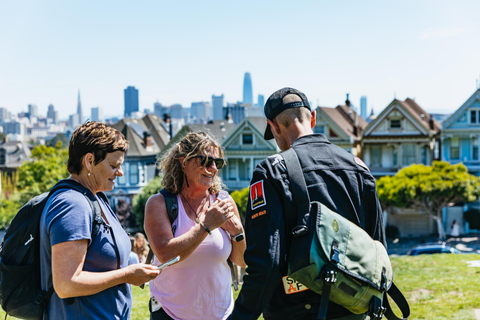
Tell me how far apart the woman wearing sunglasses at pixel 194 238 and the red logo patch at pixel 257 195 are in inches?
37.1

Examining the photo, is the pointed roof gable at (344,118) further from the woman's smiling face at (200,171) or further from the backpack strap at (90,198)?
the backpack strap at (90,198)

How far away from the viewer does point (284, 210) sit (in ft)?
13.1

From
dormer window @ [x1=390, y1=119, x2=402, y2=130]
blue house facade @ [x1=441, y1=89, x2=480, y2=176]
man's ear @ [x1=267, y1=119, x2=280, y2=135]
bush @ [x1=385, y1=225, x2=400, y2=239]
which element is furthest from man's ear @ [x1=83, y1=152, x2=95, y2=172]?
blue house facade @ [x1=441, y1=89, x2=480, y2=176]

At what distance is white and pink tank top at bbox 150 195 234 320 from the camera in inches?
202

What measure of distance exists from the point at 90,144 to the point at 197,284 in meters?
1.59

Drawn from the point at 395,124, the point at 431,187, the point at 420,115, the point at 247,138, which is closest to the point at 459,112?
the point at 395,124

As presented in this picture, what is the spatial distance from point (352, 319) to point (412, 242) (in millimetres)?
37086

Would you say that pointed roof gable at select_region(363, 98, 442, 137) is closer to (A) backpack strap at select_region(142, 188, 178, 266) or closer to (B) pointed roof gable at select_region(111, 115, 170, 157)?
(B) pointed roof gable at select_region(111, 115, 170, 157)

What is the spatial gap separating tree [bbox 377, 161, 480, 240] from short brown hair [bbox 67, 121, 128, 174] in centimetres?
3400

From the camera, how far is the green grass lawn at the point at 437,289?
28.0ft

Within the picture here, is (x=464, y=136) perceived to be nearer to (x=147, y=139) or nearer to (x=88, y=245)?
(x=147, y=139)

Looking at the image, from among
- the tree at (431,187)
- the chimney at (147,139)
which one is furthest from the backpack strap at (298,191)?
the chimney at (147,139)

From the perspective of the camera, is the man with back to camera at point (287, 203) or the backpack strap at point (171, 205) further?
the backpack strap at point (171, 205)

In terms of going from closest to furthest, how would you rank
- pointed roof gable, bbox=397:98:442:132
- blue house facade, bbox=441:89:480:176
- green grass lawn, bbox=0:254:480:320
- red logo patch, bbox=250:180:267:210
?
1. red logo patch, bbox=250:180:267:210
2. green grass lawn, bbox=0:254:480:320
3. blue house facade, bbox=441:89:480:176
4. pointed roof gable, bbox=397:98:442:132
